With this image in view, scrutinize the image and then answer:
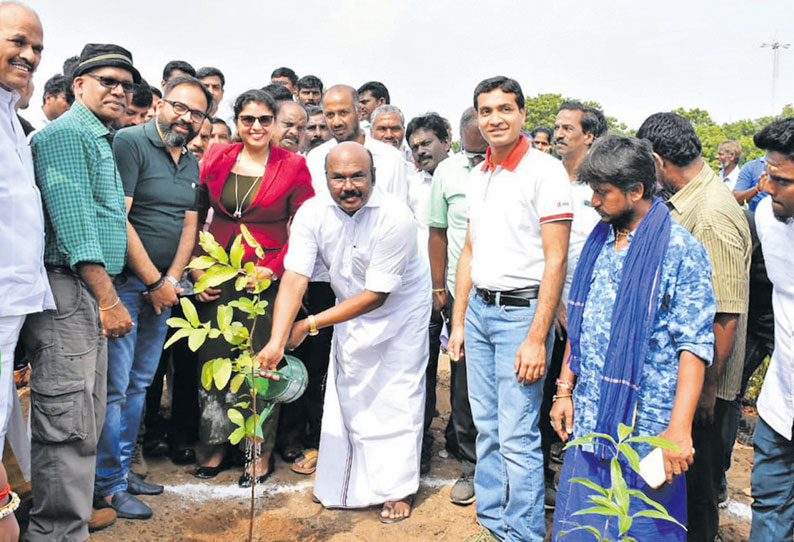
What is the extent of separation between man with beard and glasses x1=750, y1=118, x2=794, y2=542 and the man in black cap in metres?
2.69

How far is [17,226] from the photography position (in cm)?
243

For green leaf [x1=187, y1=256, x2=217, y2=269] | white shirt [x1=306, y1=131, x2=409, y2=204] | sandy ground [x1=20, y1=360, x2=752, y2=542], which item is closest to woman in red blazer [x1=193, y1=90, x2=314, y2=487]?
sandy ground [x1=20, y1=360, x2=752, y2=542]

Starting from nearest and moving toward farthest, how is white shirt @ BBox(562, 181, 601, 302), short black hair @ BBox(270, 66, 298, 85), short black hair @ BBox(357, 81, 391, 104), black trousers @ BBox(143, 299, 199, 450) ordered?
white shirt @ BBox(562, 181, 601, 302)
black trousers @ BBox(143, 299, 199, 450)
short black hair @ BBox(357, 81, 391, 104)
short black hair @ BBox(270, 66, 298, 85)

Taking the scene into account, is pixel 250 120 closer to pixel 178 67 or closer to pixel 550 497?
pixel 178 67

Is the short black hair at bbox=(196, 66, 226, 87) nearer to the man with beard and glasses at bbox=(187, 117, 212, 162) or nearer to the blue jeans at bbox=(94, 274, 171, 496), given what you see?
the man with beard and glasses at bbox=(187, 117, 212, 162)

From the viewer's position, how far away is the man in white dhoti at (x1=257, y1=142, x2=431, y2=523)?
3.37 m

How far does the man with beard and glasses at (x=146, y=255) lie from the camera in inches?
130

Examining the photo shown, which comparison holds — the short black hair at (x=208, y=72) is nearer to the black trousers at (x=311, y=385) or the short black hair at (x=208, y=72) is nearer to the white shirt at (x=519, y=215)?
the black trousers at (x=311, y=385)

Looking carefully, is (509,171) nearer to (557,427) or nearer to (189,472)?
(557,427)

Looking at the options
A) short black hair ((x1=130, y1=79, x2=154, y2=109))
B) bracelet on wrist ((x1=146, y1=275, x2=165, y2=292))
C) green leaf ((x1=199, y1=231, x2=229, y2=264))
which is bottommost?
bracelet on wrist ((x1=146, y1=275, x2=165, y2=292))

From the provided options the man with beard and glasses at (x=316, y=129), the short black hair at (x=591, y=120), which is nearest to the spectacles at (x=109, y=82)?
the man with beard and glasses at (x=316, y=129)

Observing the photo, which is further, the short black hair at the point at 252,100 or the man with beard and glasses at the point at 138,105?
the man with beard and glasses at the point at 138,105

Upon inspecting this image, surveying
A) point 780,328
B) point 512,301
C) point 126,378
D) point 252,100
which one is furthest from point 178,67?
point 780,328

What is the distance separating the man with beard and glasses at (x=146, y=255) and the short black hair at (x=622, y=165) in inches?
85.3
